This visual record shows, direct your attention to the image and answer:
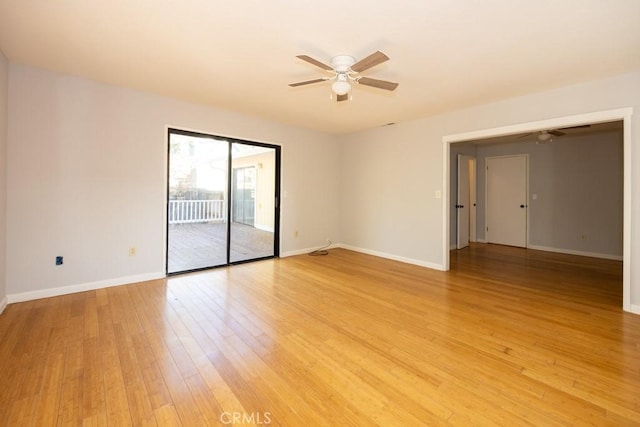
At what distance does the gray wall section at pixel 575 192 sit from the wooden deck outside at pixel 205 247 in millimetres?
4348

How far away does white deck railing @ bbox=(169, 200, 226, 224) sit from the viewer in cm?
423

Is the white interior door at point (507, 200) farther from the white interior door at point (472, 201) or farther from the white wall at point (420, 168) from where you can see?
the white wall at point (420, 168)

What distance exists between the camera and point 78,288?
337 cm

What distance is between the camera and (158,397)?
65.6 inches

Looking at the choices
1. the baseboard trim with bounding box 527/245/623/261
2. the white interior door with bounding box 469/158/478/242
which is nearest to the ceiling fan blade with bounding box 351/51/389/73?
the white interior door with bounding box 469/158/478/242

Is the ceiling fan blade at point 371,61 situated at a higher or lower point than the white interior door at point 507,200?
higher

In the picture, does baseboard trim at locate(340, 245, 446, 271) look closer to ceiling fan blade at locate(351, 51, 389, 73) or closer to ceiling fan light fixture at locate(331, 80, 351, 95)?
ceiling fan light fixture at locate(331, 80, 351, 95)

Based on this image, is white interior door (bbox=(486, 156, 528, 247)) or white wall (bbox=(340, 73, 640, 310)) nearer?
white wall (bbox=(340, 73, 640, 310))

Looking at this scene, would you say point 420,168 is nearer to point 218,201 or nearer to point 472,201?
point 472,201

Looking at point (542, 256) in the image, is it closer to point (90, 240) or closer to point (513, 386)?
point (513, 386)

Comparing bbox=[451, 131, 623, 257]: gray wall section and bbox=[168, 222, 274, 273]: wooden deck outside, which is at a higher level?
bbox=[451, 131, 623, 257]: gray wall section

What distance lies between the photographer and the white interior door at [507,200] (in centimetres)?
641

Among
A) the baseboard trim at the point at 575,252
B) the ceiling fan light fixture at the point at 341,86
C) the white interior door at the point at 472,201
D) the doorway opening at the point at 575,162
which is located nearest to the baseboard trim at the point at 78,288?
the ceiling fan light fixture at the point at 341,86

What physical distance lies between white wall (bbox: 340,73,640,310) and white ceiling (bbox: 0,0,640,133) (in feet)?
0.75
